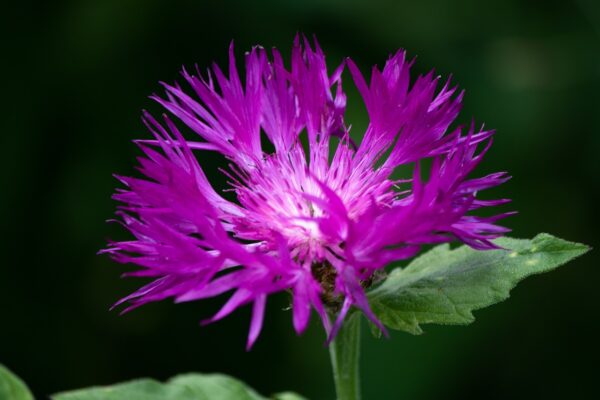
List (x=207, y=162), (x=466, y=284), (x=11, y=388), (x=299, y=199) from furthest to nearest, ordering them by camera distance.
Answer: (x=207, y=162) → (x=299, y=199) → (x=466, y=284) → (x=11, y=388)

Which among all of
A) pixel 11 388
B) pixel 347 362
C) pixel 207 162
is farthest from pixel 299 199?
pixel 207 162

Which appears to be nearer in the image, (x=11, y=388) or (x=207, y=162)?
(x=11, y=388)

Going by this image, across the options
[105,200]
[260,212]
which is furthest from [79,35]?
[260,212]

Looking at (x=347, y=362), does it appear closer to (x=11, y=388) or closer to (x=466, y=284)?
(x=466, y=284)

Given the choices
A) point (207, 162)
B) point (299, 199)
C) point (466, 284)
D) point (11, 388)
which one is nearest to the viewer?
point (11, 388)

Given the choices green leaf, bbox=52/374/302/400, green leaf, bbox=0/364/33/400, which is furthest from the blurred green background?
green leaf, bbox=0/364/33/400

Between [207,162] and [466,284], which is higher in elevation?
[207,162]

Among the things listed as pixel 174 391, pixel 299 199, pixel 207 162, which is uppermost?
pixel 207 162
